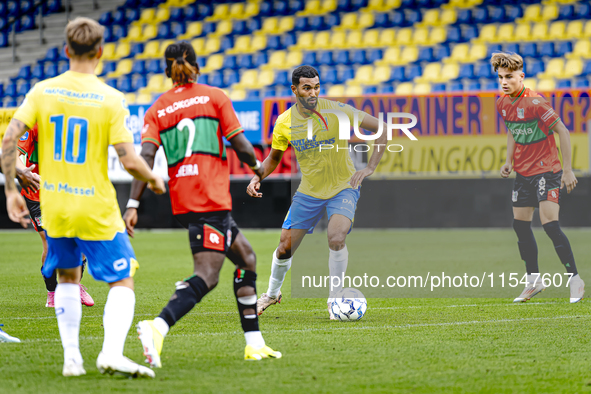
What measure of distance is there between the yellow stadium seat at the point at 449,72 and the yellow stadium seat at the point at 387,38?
5.67 ft

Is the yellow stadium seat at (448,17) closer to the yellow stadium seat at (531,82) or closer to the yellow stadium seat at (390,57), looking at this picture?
the yellow stadium seat at (390,57)

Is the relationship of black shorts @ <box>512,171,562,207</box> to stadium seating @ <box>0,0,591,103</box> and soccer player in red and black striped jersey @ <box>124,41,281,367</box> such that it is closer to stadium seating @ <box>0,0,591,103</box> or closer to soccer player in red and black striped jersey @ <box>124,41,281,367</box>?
soccer player in red and black striped jersey @ <box>124,41,281,367</box>

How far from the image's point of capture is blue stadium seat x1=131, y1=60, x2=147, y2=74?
784 inches

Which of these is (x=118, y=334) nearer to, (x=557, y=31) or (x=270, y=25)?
(x=557, y=31)

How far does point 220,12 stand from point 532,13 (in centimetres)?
819

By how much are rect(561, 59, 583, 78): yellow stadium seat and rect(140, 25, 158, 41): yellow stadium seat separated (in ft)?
34.9

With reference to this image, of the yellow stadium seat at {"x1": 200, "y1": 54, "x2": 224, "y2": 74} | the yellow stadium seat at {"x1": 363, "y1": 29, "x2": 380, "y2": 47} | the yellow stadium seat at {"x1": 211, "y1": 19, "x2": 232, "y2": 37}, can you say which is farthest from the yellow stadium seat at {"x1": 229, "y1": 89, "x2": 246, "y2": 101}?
the yellow stadium seat at {"x1": 363, "y1": 29, "x2": 380, "y2": 47}

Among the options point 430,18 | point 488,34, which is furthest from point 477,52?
point 430,18

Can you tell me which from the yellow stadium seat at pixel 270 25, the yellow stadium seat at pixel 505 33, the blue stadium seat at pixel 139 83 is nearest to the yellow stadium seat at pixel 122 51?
the blue stadium seat at pixel 139 83

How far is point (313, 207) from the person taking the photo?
602 cm

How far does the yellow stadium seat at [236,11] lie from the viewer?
68.2 feet

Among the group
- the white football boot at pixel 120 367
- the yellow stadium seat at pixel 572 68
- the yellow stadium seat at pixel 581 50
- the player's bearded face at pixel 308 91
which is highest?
the yellow stadium seat at pixel 581 50

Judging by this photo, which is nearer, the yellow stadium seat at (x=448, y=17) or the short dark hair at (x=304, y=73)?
the short dark hair at (x=304, y=73)

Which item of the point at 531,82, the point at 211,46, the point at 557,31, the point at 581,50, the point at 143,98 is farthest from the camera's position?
the point at 211,46
